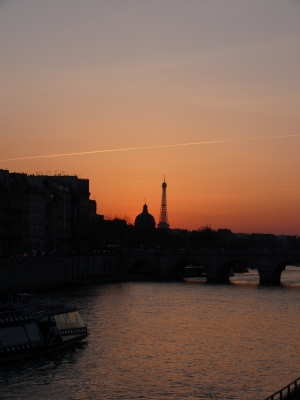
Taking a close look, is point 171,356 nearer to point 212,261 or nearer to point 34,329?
point 34,329

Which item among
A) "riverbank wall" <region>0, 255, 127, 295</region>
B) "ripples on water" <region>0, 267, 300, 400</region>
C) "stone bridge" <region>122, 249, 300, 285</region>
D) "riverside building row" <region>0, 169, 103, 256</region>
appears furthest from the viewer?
"stone bridge" <region>122, 249, 300, 285</region>

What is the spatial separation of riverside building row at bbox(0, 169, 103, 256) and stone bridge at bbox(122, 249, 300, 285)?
446 inches

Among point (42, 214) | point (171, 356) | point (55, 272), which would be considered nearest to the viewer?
point (171, 356)

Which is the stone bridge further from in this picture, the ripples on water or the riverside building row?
the ripples on water

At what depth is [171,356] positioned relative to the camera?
1681 inches

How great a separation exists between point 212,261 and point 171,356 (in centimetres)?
6449

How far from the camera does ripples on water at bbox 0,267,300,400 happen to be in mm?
35531

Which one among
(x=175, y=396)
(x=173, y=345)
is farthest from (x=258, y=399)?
(x=173, y=345)

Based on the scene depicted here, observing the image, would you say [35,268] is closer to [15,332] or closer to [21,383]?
[15,332]

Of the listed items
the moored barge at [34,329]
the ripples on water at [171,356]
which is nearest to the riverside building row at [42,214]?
the ripples on water at [171,356]

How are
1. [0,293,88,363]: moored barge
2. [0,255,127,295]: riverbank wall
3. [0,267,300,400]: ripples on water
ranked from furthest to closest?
[0,255,127,295]: riverbank wall
[0,293,88,363]: moored barge
[0,267,300,400]: ripples on water

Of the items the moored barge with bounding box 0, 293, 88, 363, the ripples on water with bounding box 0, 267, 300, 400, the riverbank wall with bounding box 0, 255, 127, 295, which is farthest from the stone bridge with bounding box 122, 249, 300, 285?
the moored barge with bounding box 0, 293, 88, 363

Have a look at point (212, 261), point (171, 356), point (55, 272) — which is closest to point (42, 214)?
point (212, 261)

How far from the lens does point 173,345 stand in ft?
151
